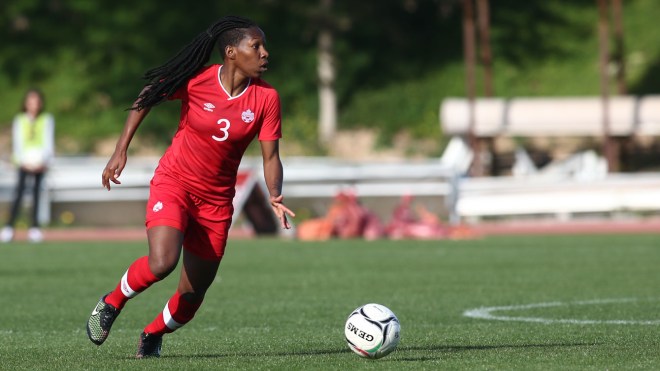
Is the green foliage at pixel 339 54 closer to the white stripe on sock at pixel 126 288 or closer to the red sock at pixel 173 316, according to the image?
the red sock at pixel 173 316

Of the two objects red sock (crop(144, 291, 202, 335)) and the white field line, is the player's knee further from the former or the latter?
the white field line

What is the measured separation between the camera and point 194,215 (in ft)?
27.2

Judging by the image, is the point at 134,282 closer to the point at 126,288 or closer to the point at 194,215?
the point at 126,288

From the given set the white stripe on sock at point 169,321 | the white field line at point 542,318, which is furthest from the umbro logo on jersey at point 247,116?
the white field line at point 542,318

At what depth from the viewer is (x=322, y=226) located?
23.3 metres

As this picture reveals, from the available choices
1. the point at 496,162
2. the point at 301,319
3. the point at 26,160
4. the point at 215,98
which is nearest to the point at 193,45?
the point at 215,98

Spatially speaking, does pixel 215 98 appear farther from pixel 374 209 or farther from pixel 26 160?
pixel 374 209

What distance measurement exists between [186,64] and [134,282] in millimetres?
1364

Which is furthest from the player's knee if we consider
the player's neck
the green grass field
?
the player's neck

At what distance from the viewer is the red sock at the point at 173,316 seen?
8.43 m

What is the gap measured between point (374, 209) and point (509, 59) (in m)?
13.0

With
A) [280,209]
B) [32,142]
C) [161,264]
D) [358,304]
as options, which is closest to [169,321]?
[161,264]

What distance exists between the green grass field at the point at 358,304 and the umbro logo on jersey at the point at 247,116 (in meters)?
1.39

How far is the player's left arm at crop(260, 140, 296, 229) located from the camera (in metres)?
8.23
